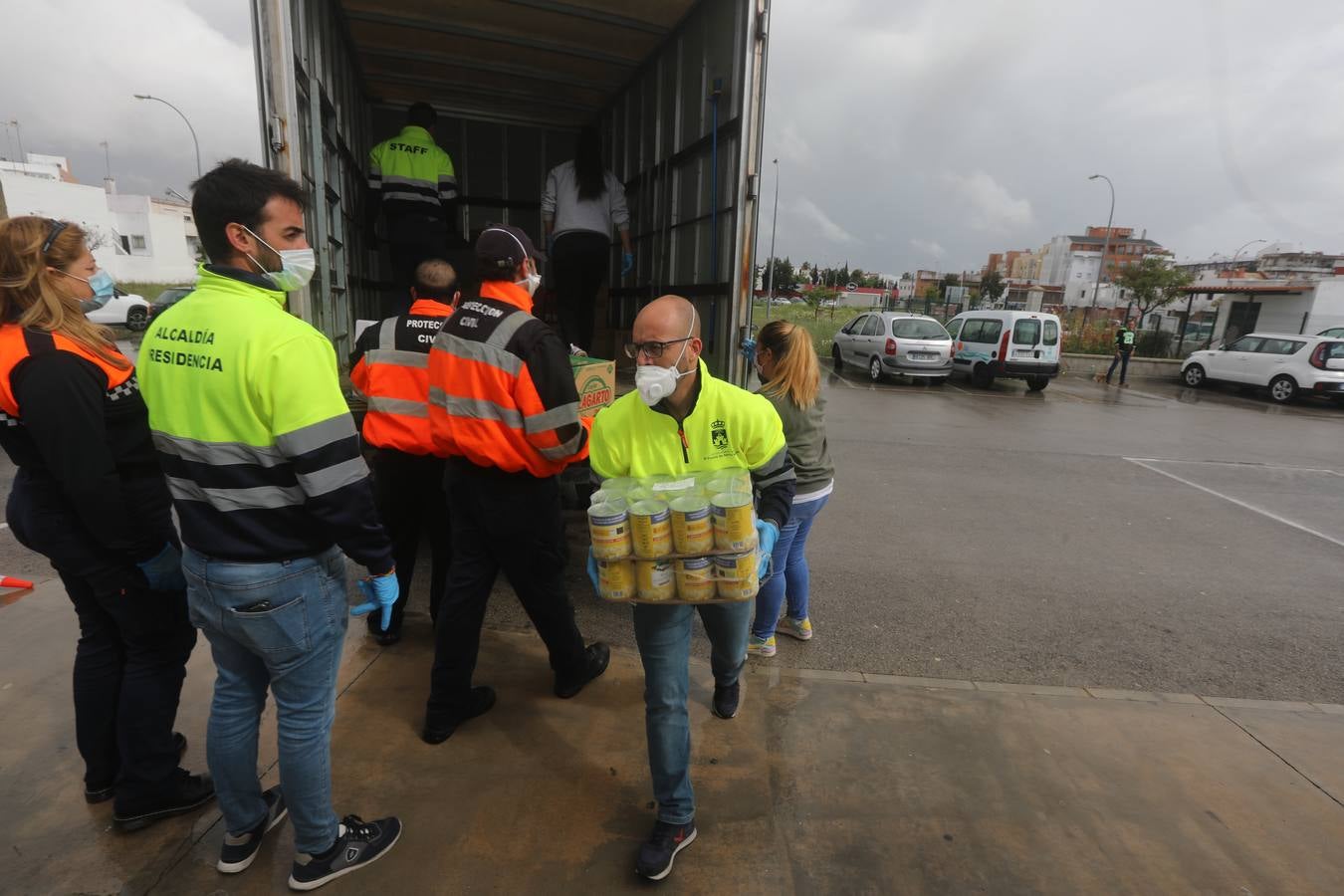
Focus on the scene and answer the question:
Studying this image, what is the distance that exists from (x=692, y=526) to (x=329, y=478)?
1.00 m

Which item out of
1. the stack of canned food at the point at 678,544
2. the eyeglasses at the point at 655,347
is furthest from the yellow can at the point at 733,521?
the eyeglasses at the point at 655,347

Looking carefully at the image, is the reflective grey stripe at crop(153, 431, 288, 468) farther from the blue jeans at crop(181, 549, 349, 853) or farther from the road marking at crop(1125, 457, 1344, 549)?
the road marking at crop(1125, 457, 1344, 549)

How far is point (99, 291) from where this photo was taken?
2.48 metres

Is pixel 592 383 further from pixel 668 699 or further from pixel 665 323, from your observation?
pixel 668 699

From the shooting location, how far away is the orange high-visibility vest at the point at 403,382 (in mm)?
3209

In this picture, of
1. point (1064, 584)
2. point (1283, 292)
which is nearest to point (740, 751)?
point (1064, 584)

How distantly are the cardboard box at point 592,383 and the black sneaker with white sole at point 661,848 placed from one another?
220cm

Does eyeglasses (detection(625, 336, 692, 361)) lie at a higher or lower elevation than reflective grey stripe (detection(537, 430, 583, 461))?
higher

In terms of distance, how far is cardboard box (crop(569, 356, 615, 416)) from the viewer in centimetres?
391

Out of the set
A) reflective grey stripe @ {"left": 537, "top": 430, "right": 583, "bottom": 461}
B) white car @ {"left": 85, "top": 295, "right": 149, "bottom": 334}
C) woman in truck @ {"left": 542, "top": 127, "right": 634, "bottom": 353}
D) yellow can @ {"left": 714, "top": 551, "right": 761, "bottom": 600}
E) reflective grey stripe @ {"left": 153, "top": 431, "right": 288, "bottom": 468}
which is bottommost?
white car @ {"left": 85, "top": 295, "right": 149, "bottom": 334}

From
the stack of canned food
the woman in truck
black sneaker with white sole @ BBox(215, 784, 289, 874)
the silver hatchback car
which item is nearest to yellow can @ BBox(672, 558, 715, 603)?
the stack of canned food

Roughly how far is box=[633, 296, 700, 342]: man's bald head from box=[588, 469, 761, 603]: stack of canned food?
47cm

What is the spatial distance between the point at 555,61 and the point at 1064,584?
623 centimetres

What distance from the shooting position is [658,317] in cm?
221
